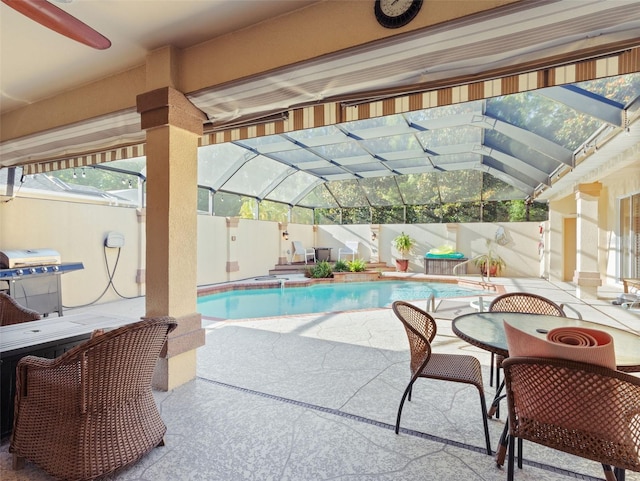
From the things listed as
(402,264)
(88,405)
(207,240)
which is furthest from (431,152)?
(88,405)

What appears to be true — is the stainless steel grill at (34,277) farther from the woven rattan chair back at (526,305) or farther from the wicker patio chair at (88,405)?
the woven rattan chair back at (526,305)

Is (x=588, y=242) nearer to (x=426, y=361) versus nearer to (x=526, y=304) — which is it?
(x=526, y=304)

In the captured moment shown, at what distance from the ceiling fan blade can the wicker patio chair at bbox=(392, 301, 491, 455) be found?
9.19 feet

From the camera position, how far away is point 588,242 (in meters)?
8.15

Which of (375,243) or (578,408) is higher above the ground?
(375,243)

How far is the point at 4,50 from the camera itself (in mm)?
3514

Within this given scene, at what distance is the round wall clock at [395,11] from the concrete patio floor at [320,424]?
316cm


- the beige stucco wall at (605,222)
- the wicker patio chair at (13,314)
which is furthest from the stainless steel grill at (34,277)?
the beige stucco wall at (605,222)

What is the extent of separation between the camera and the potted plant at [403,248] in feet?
51.6

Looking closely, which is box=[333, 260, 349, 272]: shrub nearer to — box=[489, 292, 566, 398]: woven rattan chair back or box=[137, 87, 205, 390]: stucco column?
box=[489, 292, 566, 398]: woven rattan chair back

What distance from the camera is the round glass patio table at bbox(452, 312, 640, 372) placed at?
210 cm

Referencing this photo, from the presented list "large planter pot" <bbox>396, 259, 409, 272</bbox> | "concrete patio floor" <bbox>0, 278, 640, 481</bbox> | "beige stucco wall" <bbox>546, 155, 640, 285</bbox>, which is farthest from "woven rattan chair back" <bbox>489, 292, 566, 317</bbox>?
"large planter pot" <bbox>396, 259, 409, 272</bbox>

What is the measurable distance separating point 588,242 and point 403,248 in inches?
320

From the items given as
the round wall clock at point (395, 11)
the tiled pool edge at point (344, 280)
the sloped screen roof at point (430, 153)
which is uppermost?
the sloped screen roof at point (430, 153)
